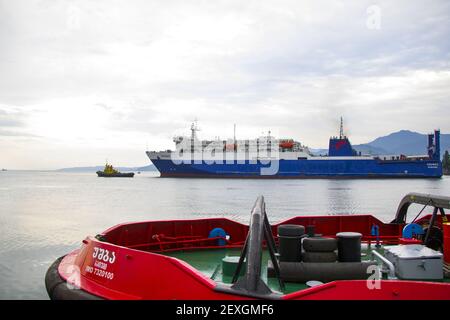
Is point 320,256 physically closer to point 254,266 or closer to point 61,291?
point 254,266

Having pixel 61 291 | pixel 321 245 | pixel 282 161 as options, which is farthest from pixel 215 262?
pixel 282 161

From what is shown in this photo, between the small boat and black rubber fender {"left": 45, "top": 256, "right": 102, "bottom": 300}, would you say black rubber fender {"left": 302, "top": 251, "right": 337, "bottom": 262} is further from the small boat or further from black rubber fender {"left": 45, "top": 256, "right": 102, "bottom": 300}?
black rubber fender {"left": 45, "top": 256, "right": 102, "bottom": 300}

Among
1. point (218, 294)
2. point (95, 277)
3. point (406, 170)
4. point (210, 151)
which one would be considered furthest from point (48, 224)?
point (406, 170)

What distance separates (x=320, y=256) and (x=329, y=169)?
305 feet

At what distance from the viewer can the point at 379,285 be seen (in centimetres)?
472

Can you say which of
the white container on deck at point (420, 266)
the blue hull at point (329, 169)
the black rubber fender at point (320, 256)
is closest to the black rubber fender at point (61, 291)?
the black rubber fender at point (320, 256)

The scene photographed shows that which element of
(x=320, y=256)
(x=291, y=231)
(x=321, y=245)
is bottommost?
(x=320, y=256)

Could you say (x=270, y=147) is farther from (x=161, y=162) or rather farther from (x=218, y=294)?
(x=218, y=294)

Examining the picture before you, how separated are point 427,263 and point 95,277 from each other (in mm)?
4752

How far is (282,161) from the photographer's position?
97.8 m

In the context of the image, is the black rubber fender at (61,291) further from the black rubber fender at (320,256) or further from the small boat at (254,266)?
the black rubber fender at (320,256)

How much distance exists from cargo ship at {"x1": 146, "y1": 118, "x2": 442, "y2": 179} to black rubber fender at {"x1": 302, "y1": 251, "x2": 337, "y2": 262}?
294 ft

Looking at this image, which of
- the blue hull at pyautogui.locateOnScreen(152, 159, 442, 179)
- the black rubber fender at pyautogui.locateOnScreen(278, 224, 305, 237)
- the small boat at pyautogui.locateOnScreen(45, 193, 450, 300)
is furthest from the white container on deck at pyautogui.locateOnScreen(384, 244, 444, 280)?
the blue hull at pyautogui.locateOnScreen(152, 159, 442, 179)

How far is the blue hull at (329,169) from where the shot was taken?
311ft
